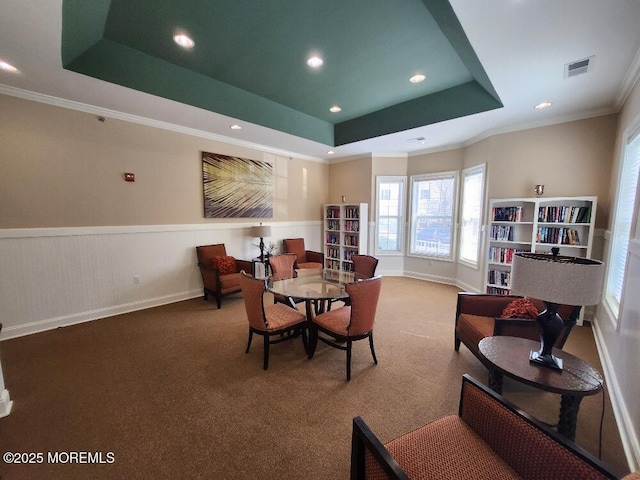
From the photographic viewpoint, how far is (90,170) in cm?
325

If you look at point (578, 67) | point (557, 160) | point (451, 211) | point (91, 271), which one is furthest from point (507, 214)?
point (91, 271)

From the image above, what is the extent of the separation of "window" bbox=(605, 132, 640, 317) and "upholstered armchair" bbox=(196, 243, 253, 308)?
4284 millimetres

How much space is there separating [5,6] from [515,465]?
3.66 metres

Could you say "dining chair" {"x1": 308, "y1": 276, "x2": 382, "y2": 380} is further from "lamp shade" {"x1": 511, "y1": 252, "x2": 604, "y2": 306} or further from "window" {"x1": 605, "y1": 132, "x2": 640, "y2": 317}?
"window" {"x1": 605, "y1": 132, "x2": 640, "y2": 317}

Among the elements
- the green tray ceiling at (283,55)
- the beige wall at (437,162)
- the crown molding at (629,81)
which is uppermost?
the green tray ceiling at (283,55)

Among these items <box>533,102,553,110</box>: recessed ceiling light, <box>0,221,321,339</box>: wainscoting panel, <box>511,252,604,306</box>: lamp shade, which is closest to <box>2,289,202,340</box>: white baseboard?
<box>0,221,321,339</box>: wainscoting panel

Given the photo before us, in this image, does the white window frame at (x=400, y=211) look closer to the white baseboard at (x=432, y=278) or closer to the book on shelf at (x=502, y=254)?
the white baseboard at (x=432, y=278)

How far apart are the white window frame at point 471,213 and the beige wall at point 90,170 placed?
434 centimetres

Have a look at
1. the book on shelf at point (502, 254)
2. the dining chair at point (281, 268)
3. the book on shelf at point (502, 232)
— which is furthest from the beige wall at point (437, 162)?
the dining chair at point (281, 268)

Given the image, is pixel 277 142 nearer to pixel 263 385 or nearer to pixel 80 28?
pixel 80 28


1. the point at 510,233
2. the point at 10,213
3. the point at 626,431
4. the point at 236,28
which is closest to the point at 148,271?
the point at 10,213

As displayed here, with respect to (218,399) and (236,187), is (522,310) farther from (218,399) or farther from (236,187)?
(236,187)

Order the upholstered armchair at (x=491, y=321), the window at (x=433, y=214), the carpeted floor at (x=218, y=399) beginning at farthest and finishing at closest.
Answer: the window at (x=433, y=214), the upholstered armchair at (x=491, y=321), the carpeted floor at (x=218, y=399)

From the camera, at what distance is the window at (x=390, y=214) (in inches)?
226
